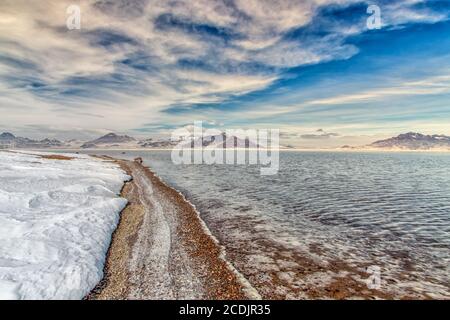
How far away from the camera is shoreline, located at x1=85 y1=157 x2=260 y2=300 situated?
1162 centimetres

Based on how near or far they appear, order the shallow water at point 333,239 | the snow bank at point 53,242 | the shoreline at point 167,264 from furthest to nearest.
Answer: the shallow water at point 333,239
the shoreline at point 167,264
the snow bank at point 53,242

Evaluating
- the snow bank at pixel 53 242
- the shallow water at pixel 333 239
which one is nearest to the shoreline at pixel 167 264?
the snow bank at pixel 53 242

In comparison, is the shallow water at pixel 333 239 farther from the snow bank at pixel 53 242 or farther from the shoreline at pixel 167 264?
the snow bank at pixel 53 242

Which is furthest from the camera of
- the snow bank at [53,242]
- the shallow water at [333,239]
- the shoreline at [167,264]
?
the shallow water at [333,239]

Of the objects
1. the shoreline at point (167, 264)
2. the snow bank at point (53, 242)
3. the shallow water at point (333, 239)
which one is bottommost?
the shallow water at point (333, 239)

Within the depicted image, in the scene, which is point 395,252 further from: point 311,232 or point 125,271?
point 125,271

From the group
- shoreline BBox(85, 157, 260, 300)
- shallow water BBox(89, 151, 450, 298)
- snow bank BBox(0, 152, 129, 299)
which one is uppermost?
snow bank BBox(0, 152, 129, 299)

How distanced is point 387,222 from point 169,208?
66.5 ft

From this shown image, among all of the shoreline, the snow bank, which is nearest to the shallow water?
the shoreline

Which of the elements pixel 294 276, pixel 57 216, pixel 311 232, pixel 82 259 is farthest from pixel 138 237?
pixel 311 232

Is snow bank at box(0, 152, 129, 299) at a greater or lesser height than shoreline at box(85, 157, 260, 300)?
greater

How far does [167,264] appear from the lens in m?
14.4

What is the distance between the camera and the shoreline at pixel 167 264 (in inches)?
457

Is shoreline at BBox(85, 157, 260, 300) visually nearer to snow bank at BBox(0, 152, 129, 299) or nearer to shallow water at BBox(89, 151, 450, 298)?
snow bank at BBox(0, 152, 129, 299)
